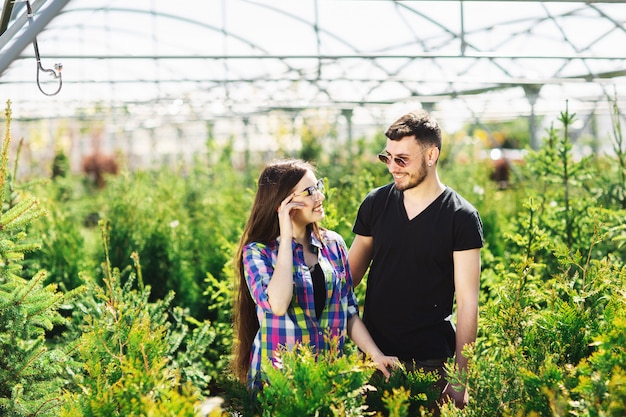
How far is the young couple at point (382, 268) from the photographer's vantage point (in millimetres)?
2510

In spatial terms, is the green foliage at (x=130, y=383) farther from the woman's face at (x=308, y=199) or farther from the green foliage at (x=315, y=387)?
the woman's face at (x=308, y=199)

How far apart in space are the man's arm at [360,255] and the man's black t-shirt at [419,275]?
14 cm

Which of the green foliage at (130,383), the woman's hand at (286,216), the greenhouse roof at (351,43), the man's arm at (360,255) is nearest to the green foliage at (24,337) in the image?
the green foliage at (130,383)

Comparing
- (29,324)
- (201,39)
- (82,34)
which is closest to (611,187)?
(29,324)

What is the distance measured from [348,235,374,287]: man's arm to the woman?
271 mm

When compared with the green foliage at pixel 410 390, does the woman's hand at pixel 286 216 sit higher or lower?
higher

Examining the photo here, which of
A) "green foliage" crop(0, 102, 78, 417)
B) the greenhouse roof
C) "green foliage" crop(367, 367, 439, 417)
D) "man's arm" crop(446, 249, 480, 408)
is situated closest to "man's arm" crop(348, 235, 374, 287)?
"man's arm" crop(446, 249, 480, 408)

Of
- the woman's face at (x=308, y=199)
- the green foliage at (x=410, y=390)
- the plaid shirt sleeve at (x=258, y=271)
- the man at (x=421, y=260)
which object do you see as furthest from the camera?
the man at (x=421, y=260)

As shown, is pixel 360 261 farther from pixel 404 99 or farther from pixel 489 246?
pixel 404 99

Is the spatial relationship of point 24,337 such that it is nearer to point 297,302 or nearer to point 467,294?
point 297,302

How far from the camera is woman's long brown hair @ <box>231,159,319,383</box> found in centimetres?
259

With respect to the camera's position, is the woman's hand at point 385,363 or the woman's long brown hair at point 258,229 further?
the woman's long brown hair at point 258,229

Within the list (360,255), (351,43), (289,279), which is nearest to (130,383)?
(289,279)

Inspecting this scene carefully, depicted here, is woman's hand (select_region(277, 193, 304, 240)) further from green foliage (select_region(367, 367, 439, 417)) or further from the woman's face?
green foliage (select_region(367, 367, 439, 417))
